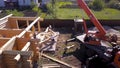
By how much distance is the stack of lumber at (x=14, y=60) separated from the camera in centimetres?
686

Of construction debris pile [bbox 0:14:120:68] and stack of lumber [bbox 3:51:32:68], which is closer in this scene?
stack of lumber [bbox 3:51:32:68]

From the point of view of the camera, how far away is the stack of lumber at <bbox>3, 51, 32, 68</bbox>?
270 inches

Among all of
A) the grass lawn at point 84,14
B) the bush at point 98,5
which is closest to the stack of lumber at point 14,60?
the grass lawn at point 84,14

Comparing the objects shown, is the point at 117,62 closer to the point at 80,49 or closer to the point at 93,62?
the point at 93,62

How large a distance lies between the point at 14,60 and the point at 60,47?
20.1ft

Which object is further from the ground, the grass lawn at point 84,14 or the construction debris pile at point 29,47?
the construction debris pile at point 29,47

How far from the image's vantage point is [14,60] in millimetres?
7117

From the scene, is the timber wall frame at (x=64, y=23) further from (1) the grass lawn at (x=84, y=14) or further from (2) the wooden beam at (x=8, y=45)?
(2) the wooden beam at (x=8, y=45)

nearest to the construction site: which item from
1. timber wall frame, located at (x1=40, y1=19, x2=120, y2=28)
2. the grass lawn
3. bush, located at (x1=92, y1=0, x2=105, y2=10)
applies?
timber wall frame, located at (x1=40, y1=19, x2=120, y2=28)

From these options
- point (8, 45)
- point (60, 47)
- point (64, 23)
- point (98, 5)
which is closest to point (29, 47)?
point (8, 45)

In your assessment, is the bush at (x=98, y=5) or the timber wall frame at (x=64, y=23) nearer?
the timber wall frame at (x=64, y=23)

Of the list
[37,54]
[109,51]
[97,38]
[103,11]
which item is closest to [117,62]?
[109,51]

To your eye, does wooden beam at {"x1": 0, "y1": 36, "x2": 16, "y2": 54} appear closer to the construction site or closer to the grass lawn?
the construction site

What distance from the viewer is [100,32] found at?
11.4m
